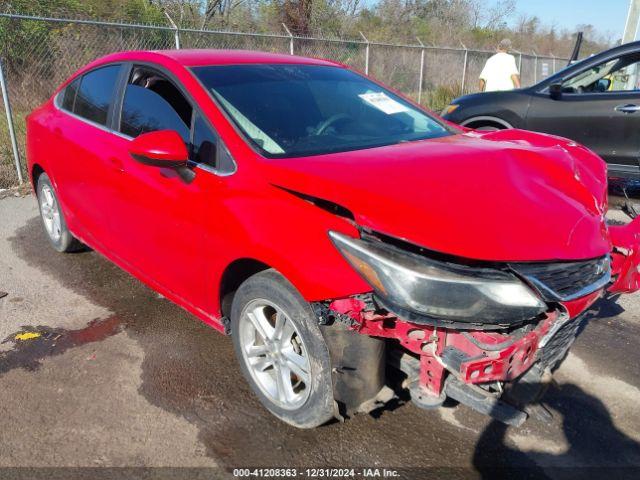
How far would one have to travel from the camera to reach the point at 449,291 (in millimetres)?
2021

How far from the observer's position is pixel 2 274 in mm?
4625

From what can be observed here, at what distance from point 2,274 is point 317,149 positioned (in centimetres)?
325

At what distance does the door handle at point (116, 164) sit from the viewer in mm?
3375

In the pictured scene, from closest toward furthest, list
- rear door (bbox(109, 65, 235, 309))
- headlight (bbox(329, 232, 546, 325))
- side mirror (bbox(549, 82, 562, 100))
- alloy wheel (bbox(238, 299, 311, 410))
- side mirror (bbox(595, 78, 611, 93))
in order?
headlight (bbox(329, 232, 546, 325)) < alloy wheel (bbox(238, 299, 311, 410)) < rear door (bbox(109, 65, 235, 309)) < side mirror (bbox(549, 82, 562, 100)) < side mirror (bbox(595, 78, 611, 93))

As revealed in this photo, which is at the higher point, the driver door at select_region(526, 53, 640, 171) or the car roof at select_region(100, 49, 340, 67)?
the car roof at select_region(100, 49, 340, 67)

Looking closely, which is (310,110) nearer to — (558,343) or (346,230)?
(346,230)

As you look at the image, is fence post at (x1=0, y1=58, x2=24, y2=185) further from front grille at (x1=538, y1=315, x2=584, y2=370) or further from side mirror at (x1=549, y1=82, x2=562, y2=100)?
front grille at (x1=538, y1=315, x2=584, y2=370)

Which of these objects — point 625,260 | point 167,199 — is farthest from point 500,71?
point 167,199

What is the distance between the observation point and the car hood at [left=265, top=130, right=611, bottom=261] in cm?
209

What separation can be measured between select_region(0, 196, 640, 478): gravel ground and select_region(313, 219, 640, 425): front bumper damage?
39 centimetres

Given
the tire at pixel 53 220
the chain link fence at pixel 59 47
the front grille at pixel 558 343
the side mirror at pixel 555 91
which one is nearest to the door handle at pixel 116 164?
the tire at pixel 53 220

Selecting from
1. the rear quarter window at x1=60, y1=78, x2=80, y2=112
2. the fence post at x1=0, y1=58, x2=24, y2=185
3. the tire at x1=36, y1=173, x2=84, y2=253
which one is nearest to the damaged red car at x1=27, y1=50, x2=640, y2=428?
the rear quarter window at x1=60, y1=78, x2=80, y2=112

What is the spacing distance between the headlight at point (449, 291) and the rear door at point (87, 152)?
2.15m

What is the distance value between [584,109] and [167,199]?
16.9 ft
